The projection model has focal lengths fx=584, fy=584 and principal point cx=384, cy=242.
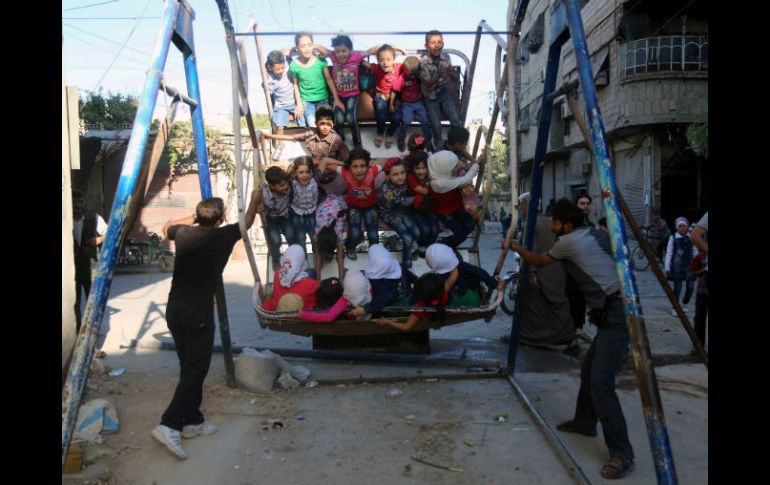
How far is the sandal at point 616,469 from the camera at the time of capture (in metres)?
3.20

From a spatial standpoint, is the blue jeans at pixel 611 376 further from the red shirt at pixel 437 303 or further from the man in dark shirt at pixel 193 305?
the man in dark shirt at pixel 193 305

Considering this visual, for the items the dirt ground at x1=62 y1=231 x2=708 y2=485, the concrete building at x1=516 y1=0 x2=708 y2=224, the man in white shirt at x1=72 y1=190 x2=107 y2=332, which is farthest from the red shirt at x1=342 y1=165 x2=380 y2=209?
the concrete building at x1=516 y1=0 x2=708 y2=224

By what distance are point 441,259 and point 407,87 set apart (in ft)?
7.49

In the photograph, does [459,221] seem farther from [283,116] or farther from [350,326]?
[283,116]

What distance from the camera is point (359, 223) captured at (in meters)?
4.99

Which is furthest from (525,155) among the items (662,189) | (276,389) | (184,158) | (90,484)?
(90,484)

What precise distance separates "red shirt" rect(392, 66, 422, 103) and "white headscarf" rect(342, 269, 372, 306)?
2.42m

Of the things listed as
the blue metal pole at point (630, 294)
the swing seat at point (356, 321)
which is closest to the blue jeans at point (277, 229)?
the swing seat at point (356, 321)

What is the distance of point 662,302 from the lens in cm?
888

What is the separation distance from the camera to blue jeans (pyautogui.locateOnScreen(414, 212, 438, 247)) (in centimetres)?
497

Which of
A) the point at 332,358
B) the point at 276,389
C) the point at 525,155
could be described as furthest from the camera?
the point at 525,155

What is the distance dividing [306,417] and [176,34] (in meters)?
2.69
